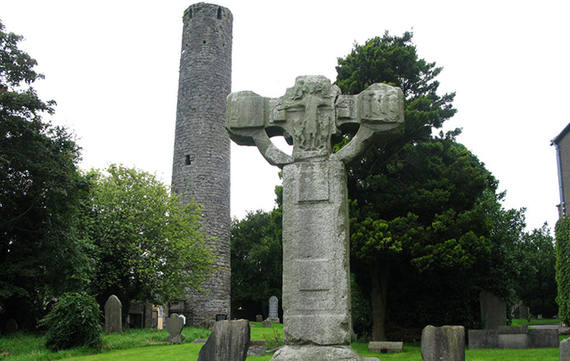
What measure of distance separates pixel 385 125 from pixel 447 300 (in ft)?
44.7

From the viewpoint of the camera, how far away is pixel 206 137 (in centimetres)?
3120

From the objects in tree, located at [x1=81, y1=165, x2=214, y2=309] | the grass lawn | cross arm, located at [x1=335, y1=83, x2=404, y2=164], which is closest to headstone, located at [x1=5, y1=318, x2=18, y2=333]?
the grass lawn

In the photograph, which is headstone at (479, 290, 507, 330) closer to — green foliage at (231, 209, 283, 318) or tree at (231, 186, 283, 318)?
tree at (231, 186, 283, 318)

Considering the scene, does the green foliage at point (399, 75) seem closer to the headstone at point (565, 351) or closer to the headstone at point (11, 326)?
the headstone at point (565, 351)

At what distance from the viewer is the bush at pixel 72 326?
14.1m

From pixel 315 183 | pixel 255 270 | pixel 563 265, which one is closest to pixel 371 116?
pixel 315 183

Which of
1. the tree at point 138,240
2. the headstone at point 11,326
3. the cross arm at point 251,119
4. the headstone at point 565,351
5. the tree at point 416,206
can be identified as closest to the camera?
the cross arm at point 251,119

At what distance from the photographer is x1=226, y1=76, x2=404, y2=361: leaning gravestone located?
4.89 m

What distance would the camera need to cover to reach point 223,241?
3180 cm

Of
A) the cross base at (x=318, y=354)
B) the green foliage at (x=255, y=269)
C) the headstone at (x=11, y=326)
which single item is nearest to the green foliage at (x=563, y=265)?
the cross base at (x=318, y=354)

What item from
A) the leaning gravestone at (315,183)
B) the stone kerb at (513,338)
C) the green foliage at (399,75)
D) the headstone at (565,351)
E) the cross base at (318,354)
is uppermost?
the green foliage at (399,75)

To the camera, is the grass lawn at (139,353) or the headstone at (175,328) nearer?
the grass lawn at (139,353)

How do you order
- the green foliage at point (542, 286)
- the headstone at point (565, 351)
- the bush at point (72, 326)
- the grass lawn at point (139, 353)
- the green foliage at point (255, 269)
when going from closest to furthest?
1. the headstone at point (565, 351)
2. the grass lawn at point (139, 353)
3. the bush at point (72, 326)
4. the green foliage at point (542, 286)
5. the green foliage at point (255, 269)

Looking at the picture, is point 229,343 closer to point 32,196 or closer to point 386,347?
point 386,347
